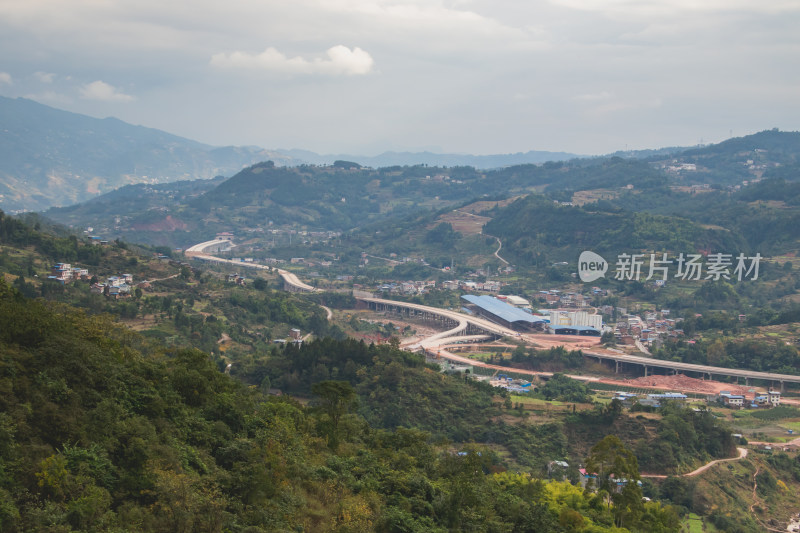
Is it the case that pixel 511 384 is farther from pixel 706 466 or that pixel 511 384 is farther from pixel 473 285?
pixel 473 285

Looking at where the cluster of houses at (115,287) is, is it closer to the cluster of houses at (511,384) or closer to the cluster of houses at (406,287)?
the cluster of houses at (511,384)

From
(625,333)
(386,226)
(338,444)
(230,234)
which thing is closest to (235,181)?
(230,234)

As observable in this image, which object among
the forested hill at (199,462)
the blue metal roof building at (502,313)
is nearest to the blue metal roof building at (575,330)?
the blue metal roof building at (502,313)

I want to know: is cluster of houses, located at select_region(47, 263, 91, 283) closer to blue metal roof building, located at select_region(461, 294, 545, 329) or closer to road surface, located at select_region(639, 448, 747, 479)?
road surface, located at select_region(639, 448, 747, 479)

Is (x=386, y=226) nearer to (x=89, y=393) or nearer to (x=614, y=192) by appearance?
(x=614, y=192)

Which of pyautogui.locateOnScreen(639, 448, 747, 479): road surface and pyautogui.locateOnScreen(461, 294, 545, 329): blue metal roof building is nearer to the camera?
pyautogui.locateOnScreen(639, 448, 747, 479): road surface

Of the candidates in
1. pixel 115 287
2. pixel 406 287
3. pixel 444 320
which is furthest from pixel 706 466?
→ pixel 406 287

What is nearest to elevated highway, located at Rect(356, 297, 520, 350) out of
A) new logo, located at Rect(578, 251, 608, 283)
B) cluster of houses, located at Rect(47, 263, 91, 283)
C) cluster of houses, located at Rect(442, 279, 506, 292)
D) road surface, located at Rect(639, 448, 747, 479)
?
cluster of houses, located at Rect(442, 279, 506, 292)
